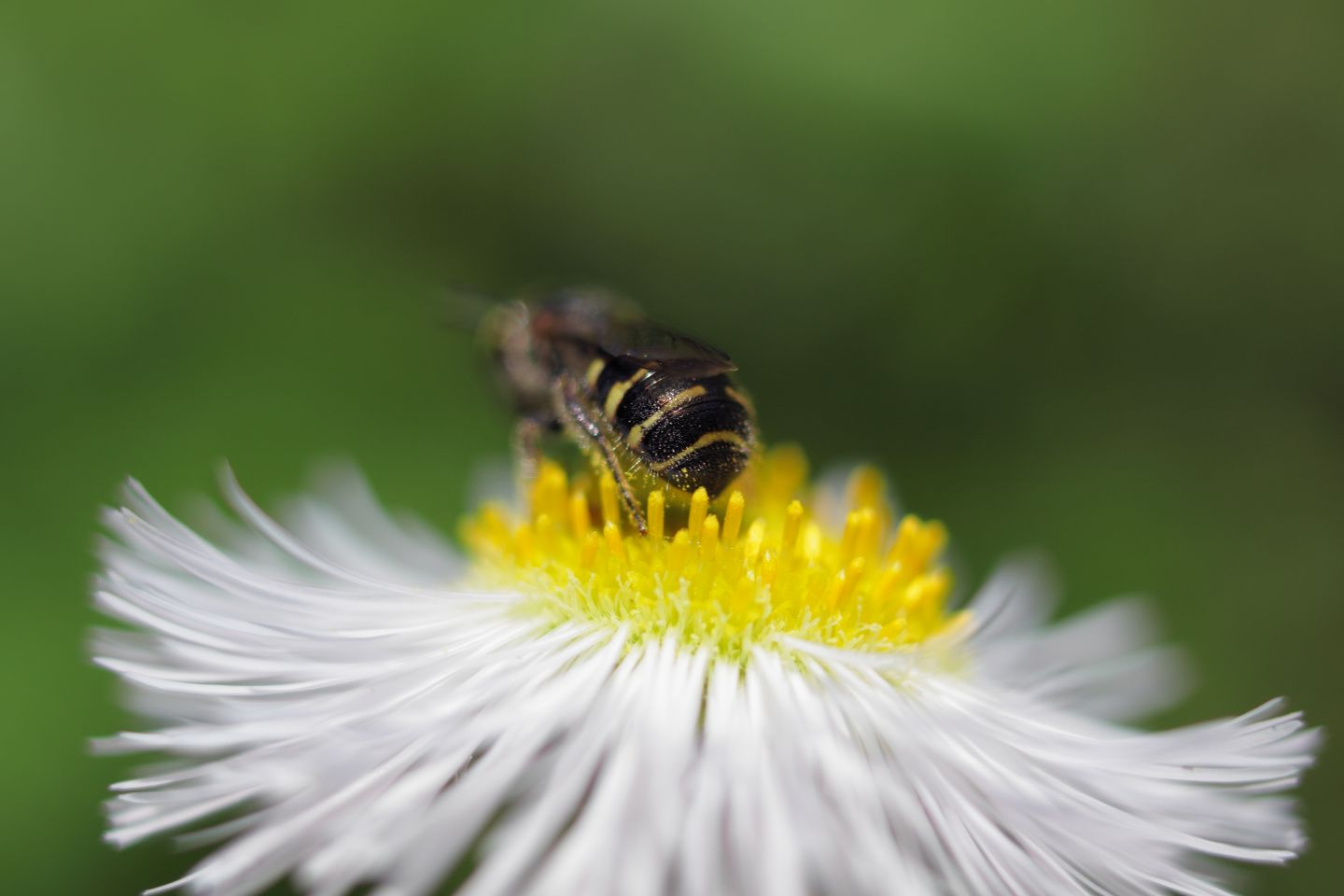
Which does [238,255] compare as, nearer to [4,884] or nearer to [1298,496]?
[4,884]

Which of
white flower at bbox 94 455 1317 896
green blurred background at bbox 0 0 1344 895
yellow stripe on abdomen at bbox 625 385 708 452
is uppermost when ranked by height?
green blurred background at bbox 0 0 1344 895

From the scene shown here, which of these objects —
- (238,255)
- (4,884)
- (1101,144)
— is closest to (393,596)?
(4,884)

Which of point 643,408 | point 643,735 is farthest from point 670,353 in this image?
point 643,735

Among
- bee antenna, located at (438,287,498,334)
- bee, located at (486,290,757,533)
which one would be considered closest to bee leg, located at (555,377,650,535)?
bee, located at (486,290,757,533)

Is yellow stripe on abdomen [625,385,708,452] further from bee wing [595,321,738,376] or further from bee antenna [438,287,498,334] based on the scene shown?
bee antenna [438,287,498,334]

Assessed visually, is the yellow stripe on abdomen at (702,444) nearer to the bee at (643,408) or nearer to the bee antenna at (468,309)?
the bee at (643,408)

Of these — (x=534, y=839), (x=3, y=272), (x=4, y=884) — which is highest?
(x=3, y=272)

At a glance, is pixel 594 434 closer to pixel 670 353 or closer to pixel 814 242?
pixel 670 353

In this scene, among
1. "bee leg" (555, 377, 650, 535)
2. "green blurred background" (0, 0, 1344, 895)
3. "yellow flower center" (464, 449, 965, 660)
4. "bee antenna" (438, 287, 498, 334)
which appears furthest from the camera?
"green blurred background" (0, 0, 1344, 895)
